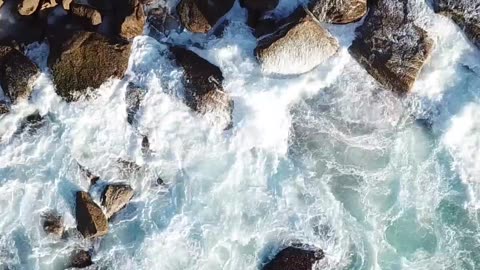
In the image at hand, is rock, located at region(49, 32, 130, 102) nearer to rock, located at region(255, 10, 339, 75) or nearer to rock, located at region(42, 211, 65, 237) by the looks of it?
rock, located at region(42, 211, 65, 237)

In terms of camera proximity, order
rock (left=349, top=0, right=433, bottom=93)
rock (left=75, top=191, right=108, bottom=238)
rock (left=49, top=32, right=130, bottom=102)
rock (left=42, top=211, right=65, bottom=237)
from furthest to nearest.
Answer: rock (left=349, top=0, right=433, bottom=93) < rock (left=42, top=211, right=65, bottom=237) < rock (left=49, top=32, right=130, bottom=102) < rock (left=75, top=191, right=108, bottom=238)

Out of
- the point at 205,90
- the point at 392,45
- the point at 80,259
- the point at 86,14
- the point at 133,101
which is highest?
the point at 86,14

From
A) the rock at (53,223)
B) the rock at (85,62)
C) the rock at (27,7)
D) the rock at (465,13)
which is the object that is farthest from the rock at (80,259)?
the rock at (465,13)

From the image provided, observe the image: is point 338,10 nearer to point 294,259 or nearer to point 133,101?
point 133,101

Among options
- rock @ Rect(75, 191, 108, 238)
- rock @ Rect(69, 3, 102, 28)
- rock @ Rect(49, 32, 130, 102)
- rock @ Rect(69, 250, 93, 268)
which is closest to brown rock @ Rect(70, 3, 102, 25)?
rock @ Rect(69, 3, 102, 28)

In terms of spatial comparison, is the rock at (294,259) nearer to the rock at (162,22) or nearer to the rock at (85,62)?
the rock at (85,62)

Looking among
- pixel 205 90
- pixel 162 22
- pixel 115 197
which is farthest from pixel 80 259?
pixel 162 22
